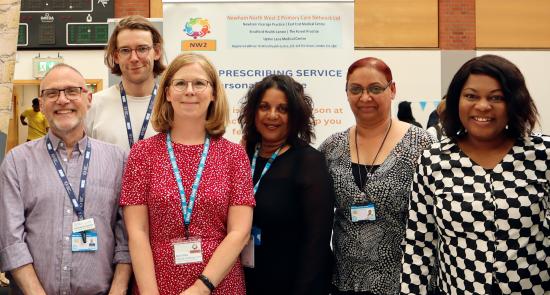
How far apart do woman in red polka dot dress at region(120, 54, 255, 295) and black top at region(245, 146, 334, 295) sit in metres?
0.14

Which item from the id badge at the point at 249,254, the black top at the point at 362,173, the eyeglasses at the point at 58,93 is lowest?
the id badge at the point at 249,254

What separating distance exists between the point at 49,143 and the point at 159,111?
0.49 meters

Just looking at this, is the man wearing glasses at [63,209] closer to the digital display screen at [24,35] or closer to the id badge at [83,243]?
the id badge at [83,243]

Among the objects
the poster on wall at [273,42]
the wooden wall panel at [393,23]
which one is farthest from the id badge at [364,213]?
the wooden wall panel at [393,23]

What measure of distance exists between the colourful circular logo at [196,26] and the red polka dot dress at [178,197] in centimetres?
186

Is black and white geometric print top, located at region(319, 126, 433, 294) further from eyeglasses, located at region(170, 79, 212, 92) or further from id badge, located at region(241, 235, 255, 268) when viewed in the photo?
eyeglasses, located at region(170, 79, 212, 92)

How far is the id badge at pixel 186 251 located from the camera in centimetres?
196

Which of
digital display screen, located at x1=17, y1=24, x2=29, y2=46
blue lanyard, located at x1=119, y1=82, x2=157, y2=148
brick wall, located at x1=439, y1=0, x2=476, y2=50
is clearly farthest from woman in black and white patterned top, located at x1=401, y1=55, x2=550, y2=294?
digital display screen, located at x1=17, y1=24, x2=29, y2=46

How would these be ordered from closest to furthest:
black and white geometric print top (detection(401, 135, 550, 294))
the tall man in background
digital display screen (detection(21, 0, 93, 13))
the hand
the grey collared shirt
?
black and white geometric print top (detection(401, 135, 550, 294)), the hand, the grey collared shirt, digital display screen (detection(21, 0, 93, 13)), the tall man in background

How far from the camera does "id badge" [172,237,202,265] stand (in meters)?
1.96

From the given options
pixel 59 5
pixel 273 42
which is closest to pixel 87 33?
pixel 59 5

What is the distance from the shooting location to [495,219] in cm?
180

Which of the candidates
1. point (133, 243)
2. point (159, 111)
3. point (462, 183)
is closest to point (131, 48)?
point (159, 111)

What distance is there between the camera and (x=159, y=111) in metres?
2.16
